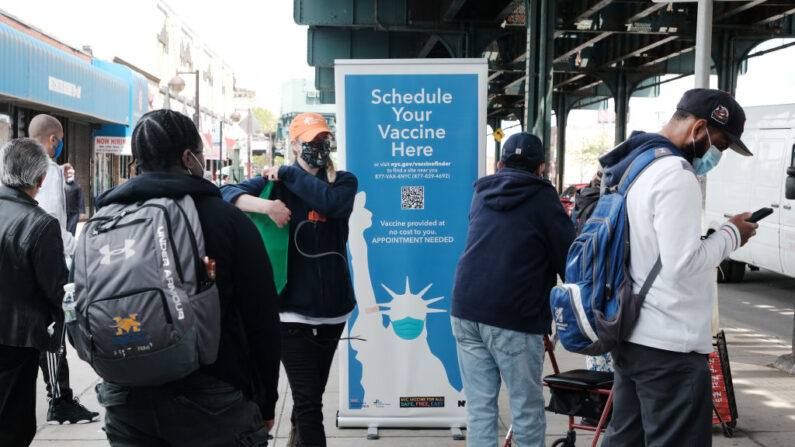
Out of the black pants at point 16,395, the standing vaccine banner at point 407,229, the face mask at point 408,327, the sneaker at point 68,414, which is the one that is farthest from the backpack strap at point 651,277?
the sneaker at point 68,414

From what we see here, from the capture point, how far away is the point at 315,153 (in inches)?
170

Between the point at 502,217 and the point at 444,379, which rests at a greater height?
the point at 502,217

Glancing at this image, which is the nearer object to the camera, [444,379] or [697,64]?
[444,379]

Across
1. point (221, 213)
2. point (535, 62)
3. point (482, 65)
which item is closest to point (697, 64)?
point (482, 65)

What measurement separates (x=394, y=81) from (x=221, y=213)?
325 centimetres

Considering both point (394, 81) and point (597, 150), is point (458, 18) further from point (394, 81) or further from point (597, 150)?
point (597, 150)

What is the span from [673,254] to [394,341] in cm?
298

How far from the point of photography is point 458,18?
78.0 ft

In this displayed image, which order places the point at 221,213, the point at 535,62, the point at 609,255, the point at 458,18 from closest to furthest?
the point at 221,213, the point at 609,255, the point at 535,62, the point at 458,18

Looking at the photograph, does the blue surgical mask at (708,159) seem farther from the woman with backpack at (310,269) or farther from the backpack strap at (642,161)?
the woman with backpack at (310,269)

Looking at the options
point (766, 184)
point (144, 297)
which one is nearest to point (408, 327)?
point (144, 297)

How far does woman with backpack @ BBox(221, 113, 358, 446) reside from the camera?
164 inches

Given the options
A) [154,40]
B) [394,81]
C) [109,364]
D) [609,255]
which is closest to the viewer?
[109,364]

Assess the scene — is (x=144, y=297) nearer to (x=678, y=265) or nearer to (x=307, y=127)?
(x=678, y=265)
